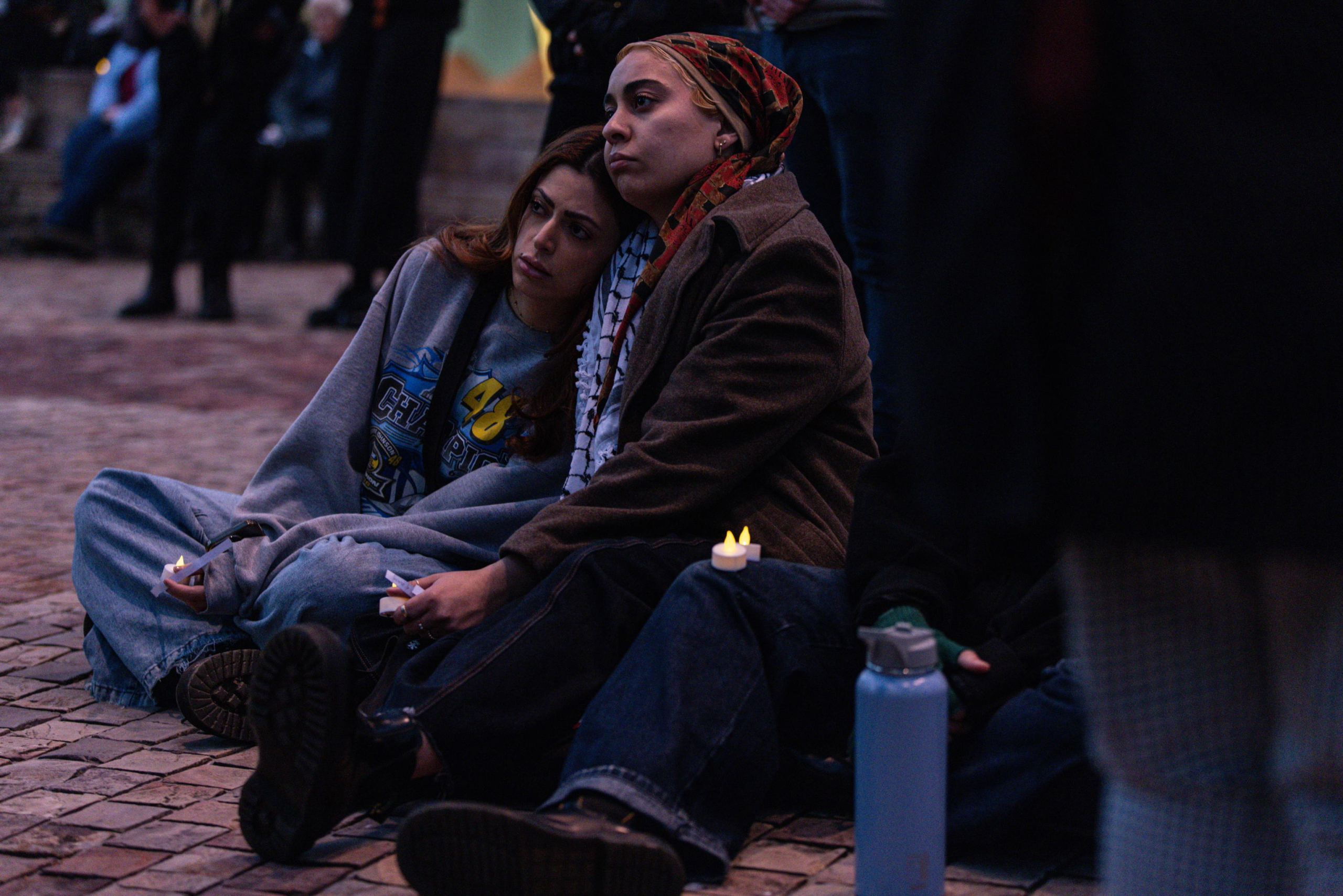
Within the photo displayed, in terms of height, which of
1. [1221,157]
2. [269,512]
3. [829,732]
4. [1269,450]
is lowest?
[829,732]

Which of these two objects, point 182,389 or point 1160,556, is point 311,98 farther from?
point 1160,556

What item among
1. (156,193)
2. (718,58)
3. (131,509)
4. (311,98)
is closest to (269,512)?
(131,509)

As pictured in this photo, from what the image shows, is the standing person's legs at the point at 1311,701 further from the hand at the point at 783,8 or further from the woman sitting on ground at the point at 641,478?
the hand at the point at 783,8

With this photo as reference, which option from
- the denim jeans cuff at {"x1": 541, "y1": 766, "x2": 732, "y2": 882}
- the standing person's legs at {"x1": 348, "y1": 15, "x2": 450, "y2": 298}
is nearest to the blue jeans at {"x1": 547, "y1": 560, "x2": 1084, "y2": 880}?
the denim jeans cuff at {"x1": 541, "y1": 766, "x2": 732, "y2": 882}

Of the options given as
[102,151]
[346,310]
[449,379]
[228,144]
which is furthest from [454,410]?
[102,151]

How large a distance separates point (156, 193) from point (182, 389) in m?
2.70

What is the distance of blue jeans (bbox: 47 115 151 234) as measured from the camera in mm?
12898

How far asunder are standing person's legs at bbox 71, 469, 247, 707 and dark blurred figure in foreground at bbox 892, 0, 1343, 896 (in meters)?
2.14

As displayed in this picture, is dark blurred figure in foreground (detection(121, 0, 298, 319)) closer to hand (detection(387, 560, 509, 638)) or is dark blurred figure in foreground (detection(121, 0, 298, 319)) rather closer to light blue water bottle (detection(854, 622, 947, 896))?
hand (detection(387, 560, 509, 638))

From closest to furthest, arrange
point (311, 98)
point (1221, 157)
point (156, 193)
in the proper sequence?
point (1221, 157)
point (156, 193)
point (311, 98)

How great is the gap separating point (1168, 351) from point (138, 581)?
2.42 metres

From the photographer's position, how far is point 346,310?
9.35 meters

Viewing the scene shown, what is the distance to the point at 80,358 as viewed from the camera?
320 inches

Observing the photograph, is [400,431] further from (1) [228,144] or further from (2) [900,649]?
(1) [228,144]
